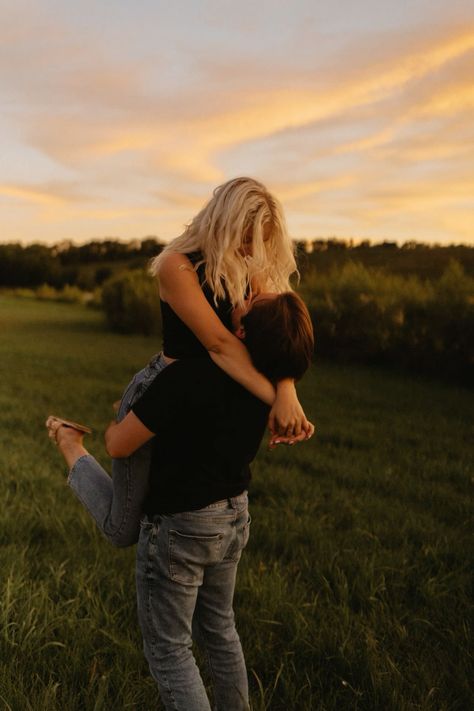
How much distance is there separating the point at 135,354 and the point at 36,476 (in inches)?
391

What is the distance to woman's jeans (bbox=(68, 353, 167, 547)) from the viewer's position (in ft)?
6.49

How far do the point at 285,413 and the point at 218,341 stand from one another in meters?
0.29

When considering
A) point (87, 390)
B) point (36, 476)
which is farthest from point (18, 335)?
point (36, 476)

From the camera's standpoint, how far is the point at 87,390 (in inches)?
402

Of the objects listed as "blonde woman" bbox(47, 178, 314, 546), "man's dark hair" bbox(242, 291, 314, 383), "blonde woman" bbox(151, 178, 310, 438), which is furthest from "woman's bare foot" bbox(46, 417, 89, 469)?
"man's dark hair" bbox(242, 291, 314, 383)

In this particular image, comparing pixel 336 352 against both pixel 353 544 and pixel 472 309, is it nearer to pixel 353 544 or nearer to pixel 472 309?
pixel 472 309

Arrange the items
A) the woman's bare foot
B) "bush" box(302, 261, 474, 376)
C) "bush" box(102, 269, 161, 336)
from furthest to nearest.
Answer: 1. "bush" box(102, 269, 161, 336)
2. "bush" box(302, 261, 474, 376)
3. the woman's bare foot

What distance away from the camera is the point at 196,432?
74.1 inches

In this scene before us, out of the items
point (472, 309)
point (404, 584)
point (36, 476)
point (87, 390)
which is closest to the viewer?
point (404, 584)

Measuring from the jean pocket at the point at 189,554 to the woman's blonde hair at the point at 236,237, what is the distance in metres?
0.70

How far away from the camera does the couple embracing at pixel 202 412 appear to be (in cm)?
185

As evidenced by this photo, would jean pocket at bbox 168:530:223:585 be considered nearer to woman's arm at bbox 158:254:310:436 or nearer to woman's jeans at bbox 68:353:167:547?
woman's jeans at bbox 68:353:167:547

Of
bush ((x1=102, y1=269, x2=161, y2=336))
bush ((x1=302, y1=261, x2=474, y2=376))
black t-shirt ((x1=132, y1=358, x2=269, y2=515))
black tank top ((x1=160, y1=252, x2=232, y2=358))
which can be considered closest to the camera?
black t-shirt ((x1=132, y1=358, x2=269, y2=515))

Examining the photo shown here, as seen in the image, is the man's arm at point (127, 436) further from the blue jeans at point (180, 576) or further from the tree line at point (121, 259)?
the tree line at point (121, 259)
